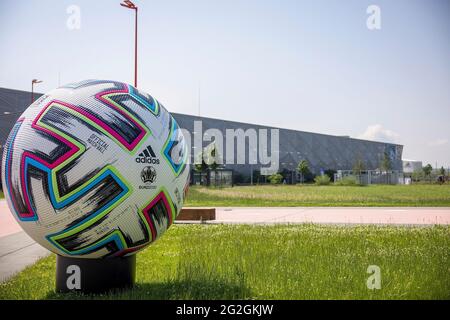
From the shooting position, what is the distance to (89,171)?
5168 mm

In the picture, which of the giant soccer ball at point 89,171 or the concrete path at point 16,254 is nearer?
the giant soccer ball at point 89,171

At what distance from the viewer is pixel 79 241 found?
5.37m

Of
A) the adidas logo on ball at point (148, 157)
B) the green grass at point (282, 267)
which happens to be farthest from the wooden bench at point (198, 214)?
the adidas logo on ball at point (148, 157)

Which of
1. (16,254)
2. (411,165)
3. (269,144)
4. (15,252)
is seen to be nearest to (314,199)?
(15,252)

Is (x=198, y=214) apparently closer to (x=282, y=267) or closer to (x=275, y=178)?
(x=282, y=267)

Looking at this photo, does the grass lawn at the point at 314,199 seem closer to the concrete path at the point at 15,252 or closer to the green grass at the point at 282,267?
the concrete path at the point at 15,252

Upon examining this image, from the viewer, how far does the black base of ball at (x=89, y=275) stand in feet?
18.8

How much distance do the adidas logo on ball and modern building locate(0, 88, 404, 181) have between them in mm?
42687

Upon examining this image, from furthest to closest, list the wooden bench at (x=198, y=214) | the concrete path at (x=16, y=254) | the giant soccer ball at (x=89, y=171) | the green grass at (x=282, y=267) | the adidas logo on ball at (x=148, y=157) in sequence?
the wooden bench at (x=198, y=214) → the concrete path at (x=16, y=254) → the green grass at (x=282, y=267) → the adidas logo on ball at (x=148, y=157) → the giant soccer ball at (x=89, y=171)

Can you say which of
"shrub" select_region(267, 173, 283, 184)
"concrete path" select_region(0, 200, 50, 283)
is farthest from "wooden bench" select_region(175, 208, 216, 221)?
"shrub" select_region(267, 173, 283, 184)

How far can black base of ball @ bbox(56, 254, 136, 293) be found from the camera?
18.8 feet

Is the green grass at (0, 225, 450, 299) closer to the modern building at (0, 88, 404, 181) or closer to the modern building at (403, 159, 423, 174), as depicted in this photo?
the modern building at (0, 88, 404, 181)

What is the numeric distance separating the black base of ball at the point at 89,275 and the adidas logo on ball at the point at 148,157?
4.38 feet
